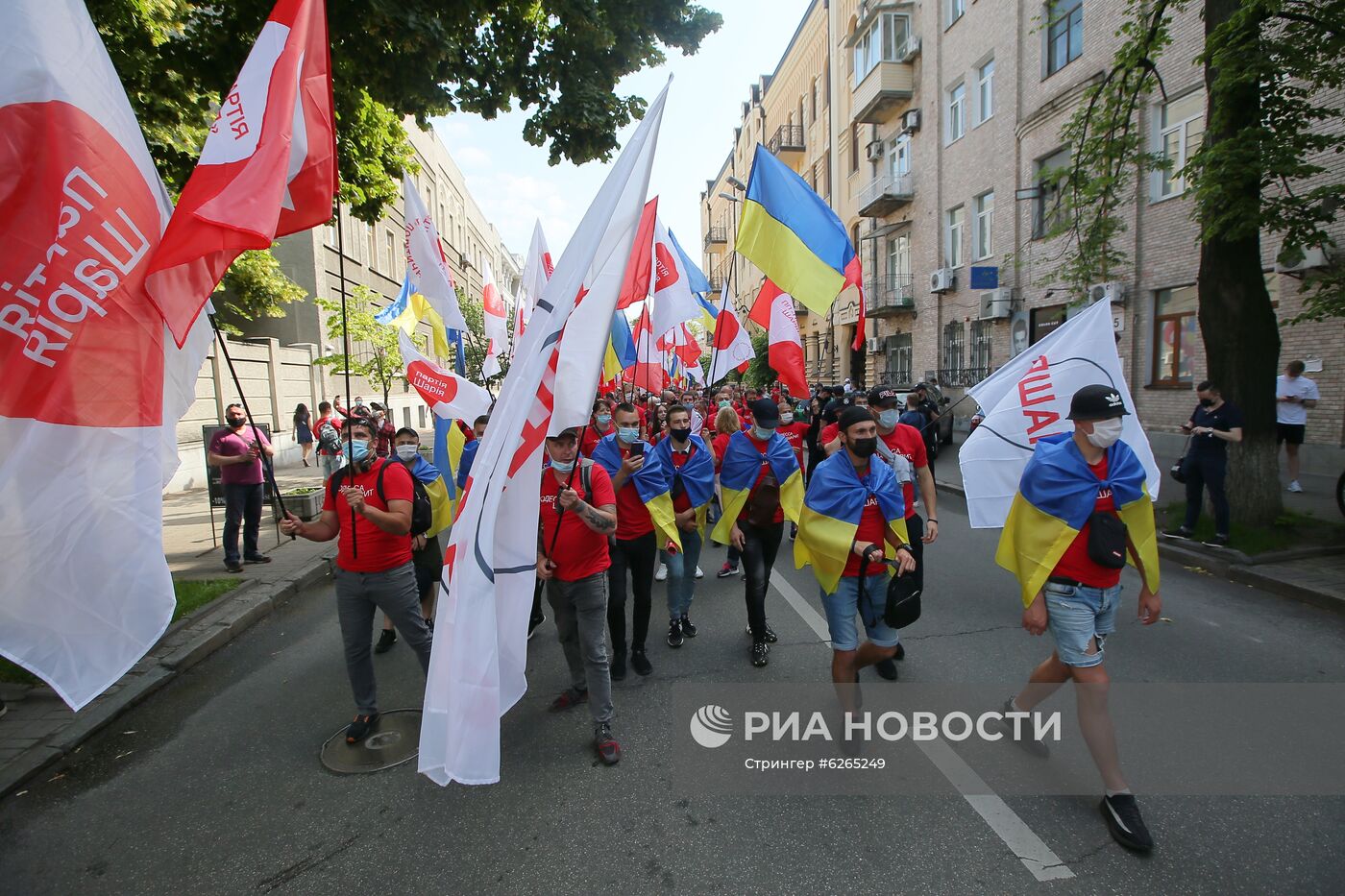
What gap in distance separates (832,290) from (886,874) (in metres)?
5.19

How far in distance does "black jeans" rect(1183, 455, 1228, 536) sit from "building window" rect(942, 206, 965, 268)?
52.4ft

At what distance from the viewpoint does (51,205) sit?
2.17 meters

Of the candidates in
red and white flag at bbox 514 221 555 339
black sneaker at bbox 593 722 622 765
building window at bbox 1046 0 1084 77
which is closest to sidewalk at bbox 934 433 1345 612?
black sneaker at bbox 593 722 622 765

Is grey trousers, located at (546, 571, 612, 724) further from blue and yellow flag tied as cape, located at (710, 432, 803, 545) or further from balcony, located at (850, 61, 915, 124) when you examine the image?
balcony, located at (850, 61, 915, 124)

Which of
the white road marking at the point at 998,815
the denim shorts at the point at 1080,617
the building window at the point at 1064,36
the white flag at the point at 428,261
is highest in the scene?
the building window at the point at 1064,36

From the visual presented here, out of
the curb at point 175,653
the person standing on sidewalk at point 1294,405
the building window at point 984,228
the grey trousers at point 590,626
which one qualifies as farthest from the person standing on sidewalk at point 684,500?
the building window at point 984,228

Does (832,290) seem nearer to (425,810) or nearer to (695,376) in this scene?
(425,810)

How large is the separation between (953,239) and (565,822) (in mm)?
23146

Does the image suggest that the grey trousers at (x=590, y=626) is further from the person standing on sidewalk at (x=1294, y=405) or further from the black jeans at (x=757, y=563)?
the person standing on sidewalk at (x=1294, y=405)

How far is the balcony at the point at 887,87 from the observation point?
24219mm

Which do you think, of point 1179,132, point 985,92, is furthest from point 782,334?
point 985,92

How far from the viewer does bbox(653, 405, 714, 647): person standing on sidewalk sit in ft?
17.2

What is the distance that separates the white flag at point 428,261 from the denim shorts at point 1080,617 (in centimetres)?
601

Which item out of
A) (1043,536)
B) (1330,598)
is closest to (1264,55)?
(1330,598)
